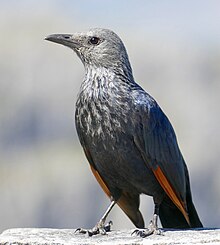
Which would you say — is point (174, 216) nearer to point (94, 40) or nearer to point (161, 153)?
point (161, 153)

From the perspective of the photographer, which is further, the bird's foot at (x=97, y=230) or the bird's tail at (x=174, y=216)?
the bird's tail at (x=174, y=216)

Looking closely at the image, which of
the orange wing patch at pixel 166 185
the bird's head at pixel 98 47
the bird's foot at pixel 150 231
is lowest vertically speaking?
the bird's foot at pixel 150 231

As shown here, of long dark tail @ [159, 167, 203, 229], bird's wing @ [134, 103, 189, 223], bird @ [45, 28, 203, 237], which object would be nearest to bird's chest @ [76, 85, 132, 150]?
bird @ [45, 28, 203, 237]

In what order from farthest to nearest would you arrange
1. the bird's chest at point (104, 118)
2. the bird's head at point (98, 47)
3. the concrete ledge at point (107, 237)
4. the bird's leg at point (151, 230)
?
the bird's head at point (98, 47)
the bird's chest at point (104, 118)
the bird's leg at point (151, 230)
the concrete ledge at point (107, 237)

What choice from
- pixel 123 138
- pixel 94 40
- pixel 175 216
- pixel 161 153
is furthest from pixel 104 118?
pixel 175 216

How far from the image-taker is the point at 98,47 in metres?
8.36

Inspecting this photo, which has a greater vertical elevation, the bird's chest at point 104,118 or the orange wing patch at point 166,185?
the bird's chest at point 104,118

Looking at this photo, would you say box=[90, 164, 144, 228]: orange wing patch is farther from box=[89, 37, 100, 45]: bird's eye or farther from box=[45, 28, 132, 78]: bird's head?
box=[89, 37, 100, 45]: bird's eye

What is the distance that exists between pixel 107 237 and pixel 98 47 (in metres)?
1.62

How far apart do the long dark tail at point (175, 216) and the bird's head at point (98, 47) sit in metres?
1.19

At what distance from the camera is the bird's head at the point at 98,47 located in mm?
8344

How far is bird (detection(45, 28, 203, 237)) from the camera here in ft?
26.3

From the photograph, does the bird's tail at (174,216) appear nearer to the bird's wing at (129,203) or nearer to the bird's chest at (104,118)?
the bird's wing at (129,203)

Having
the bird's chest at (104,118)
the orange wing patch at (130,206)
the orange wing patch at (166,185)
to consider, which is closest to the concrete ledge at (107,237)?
the orange wing patch at (166,185)
